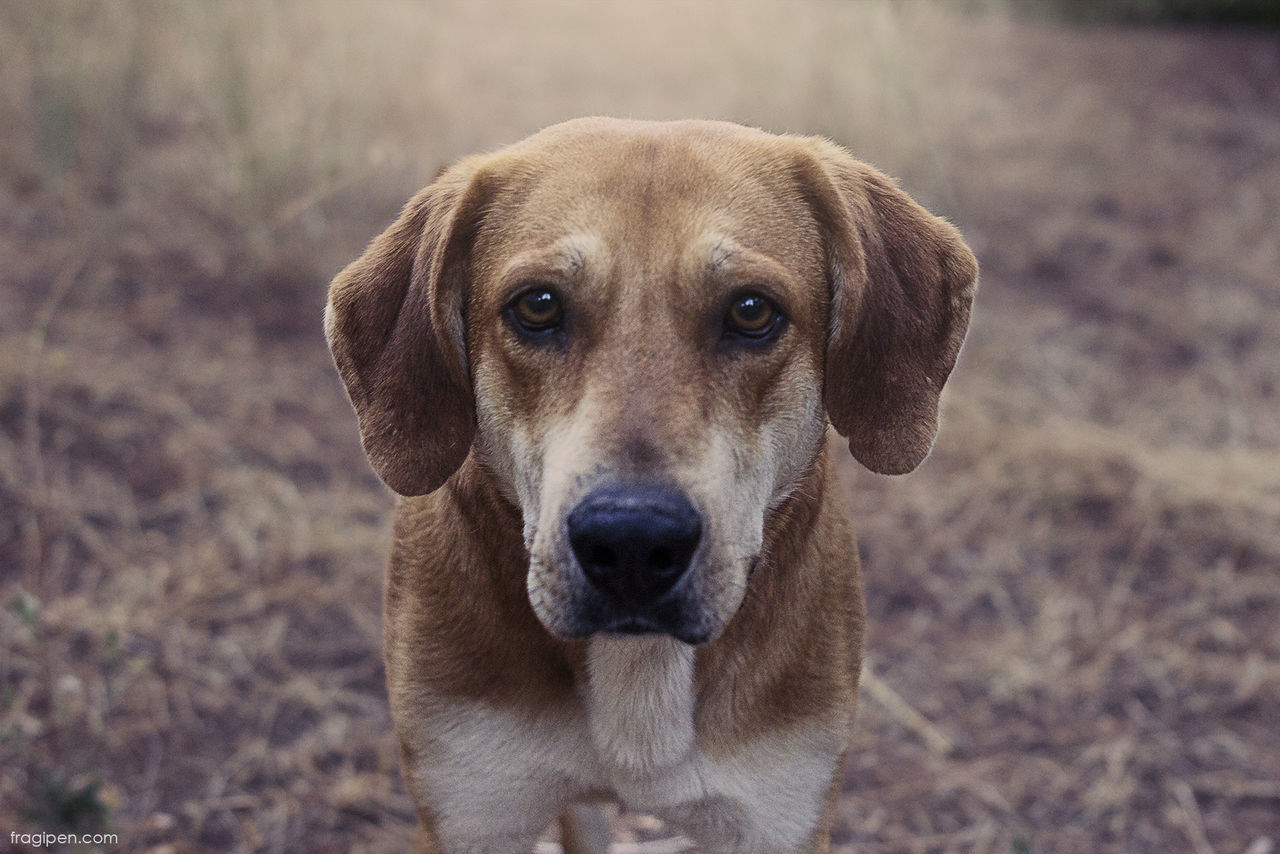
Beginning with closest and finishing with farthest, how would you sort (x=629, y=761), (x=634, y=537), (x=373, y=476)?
(x=634, y=537), (x=629, y=761), (x=373, y=476)

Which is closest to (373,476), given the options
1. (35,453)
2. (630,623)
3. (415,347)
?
(35,453)

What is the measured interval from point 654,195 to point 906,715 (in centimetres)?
260

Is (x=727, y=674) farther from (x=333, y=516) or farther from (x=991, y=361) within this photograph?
(x=991, y=361)

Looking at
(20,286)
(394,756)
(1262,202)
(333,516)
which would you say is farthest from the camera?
(1262,202)

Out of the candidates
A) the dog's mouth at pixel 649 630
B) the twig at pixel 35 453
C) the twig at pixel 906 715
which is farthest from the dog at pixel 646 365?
the twig at pixel 35 453

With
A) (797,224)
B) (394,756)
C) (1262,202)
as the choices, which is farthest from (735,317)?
(1262,202)

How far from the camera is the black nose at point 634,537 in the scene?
2055mm

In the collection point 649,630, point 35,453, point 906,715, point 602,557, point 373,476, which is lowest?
point 906,715

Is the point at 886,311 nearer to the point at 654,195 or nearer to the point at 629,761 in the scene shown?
the point at 654,195

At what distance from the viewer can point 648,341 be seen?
2.33 meters

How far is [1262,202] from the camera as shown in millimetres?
9078

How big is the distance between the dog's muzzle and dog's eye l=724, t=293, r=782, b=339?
458mm

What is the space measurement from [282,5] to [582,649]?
205 inches

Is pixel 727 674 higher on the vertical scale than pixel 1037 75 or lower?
higher
